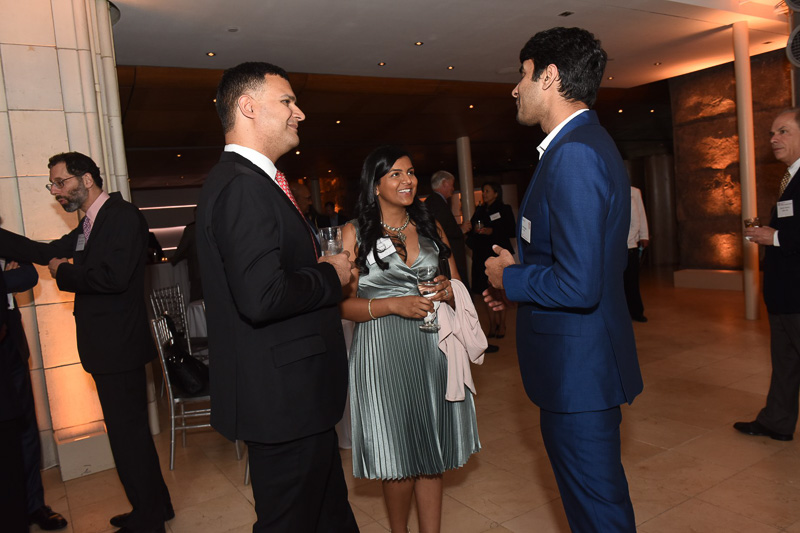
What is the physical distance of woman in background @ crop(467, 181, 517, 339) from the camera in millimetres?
6141

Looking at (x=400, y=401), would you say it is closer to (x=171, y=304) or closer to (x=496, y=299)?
(x=496, y=299)

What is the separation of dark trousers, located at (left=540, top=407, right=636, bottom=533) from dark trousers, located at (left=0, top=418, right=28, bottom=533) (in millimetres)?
1942

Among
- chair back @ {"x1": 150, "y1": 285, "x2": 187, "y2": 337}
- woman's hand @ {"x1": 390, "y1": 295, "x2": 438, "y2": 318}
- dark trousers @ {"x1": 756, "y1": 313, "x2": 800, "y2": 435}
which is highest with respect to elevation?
woman's hand @ {"x1": 390, "y1": 295, "x2": 438, "y2": 318}

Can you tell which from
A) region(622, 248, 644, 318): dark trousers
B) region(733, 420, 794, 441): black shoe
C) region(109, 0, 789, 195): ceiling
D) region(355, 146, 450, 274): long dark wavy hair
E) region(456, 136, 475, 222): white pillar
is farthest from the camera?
region(456, 136, 475, 222): white pillar

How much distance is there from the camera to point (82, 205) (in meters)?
2.70

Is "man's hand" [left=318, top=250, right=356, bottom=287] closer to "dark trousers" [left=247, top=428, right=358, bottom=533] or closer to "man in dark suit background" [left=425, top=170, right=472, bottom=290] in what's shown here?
"dark trousers" [left=247, top=428, right=358, bottom=533]

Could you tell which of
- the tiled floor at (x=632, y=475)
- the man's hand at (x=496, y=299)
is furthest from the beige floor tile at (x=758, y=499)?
the man's hand at (x=496, y=299)

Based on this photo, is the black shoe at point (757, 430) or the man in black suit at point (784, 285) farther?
the black shoe at point (757, 430)

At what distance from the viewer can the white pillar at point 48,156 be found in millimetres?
3605

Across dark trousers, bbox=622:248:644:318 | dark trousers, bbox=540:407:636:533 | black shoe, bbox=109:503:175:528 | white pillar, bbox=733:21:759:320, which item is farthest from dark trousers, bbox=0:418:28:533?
white pillar, bbox=733:21:759:320

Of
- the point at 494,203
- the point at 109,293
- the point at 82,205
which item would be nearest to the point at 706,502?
the point at 109,293

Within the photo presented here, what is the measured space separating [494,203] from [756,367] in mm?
3035

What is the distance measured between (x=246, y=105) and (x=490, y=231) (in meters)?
4.81

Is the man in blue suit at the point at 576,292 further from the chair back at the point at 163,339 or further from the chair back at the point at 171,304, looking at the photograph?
the chair back at the point at 171,304
